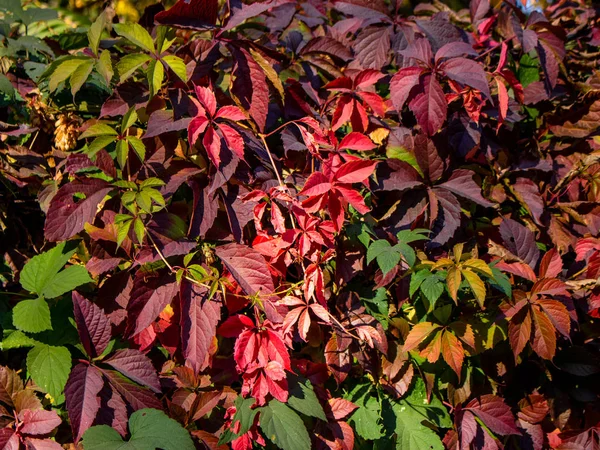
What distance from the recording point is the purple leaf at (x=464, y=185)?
59.2 inches

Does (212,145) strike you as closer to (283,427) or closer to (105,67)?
(105,67)

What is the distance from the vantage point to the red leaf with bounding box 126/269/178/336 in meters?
1.32

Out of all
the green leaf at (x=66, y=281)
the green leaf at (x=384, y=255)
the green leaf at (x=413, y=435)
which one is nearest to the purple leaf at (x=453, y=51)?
the green leaf at (x=384, y=255)

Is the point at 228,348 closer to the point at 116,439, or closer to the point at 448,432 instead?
the point at 116,439

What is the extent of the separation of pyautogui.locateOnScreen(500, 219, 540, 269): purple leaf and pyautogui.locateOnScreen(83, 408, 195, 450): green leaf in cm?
99

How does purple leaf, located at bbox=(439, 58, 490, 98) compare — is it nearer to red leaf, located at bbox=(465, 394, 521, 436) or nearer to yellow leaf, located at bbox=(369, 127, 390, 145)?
yellow leaf, located at bbox=(369, 127, 390, 145)

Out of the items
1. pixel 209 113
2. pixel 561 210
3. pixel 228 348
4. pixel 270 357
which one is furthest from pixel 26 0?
pixel 561 210

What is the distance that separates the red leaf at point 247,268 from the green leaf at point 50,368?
425 millimetres

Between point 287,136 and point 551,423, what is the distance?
1.17 meters

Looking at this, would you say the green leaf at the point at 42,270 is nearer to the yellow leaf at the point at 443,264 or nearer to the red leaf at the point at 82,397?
the red leaf at the point at 82,397

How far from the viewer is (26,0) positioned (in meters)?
2.90

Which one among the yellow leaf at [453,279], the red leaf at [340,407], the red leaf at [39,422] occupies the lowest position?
the red leaf at [39,422]

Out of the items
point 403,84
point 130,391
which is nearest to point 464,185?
point 403,84

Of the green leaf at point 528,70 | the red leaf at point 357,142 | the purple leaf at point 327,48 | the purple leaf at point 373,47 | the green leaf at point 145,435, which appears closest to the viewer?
the green leaf at point 145,435
